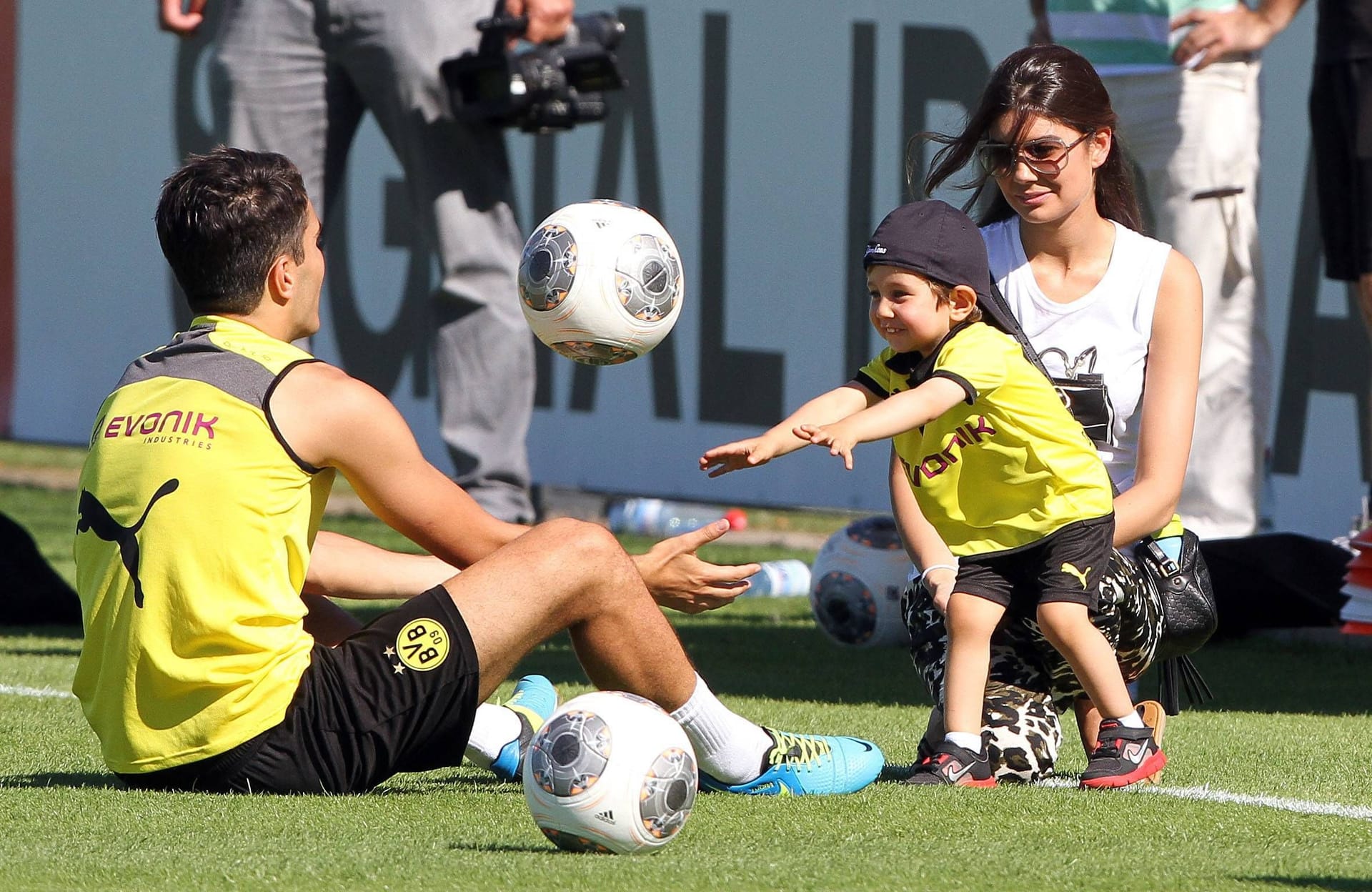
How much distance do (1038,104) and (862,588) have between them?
2237 millimetres

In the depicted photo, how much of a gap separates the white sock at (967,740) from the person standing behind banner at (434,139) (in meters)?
3.59

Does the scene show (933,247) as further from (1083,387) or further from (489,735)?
(489,735)

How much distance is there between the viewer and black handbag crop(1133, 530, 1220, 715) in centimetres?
450

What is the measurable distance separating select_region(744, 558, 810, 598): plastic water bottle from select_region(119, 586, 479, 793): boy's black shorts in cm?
413

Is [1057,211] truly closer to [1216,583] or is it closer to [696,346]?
[1216,583]

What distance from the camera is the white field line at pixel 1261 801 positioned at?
3689 mm

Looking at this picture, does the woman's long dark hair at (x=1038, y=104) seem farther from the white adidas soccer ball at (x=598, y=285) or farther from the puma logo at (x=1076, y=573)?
the puma logo at (x=1076, y=573)

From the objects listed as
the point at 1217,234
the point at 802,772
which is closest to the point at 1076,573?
the point at 802,772

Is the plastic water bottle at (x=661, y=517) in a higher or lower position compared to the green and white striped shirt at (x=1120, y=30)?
lower

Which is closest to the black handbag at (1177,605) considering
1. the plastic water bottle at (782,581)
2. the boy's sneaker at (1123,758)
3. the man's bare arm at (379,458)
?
the boy's sneaker at (1123,758)

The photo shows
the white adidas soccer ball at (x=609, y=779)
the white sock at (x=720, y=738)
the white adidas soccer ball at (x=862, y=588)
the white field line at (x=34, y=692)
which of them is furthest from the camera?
the white adidas soccer ball at (x=862, y=588)

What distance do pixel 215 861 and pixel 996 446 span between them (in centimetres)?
177

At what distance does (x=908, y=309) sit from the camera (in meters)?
4.01

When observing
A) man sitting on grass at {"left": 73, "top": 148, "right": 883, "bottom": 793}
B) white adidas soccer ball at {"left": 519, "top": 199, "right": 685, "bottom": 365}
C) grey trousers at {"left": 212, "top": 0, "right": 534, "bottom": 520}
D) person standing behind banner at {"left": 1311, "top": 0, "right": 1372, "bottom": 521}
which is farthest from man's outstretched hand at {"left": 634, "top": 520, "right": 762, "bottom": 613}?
grey trousers at {"left": 212, "top": 0, "right": 534, "bottom": 520}
